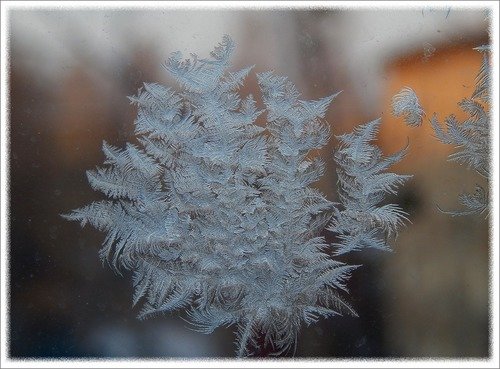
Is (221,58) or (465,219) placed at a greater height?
(221,58)

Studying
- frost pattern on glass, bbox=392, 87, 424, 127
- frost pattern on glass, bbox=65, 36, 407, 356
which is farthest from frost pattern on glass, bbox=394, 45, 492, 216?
frost pattern on glass, bbox=65, 36, 407, 356

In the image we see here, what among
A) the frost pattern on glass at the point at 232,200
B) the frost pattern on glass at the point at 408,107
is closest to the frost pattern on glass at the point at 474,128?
the frost pattern on glass at the point at 408,107

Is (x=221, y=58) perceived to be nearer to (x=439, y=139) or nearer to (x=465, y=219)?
(x=439, y=139)

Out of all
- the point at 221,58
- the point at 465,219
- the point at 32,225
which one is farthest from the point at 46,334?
the point at 465,219

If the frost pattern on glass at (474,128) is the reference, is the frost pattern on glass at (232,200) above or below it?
below

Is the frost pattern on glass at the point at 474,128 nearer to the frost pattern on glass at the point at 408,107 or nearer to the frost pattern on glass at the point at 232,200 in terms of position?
the frost pattern on glass at the point at 408,107

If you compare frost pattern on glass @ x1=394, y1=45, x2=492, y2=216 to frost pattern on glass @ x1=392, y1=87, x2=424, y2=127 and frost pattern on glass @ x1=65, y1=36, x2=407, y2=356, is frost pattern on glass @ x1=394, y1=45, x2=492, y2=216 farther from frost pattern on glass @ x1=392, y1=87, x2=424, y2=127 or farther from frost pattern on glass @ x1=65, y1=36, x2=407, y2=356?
frost pattern on glass @ x1=65, y1=36, x2=407, y2=356
